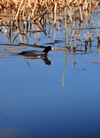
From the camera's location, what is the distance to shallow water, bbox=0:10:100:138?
233 centimetres

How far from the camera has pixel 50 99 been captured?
296cm

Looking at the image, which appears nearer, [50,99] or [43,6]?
[50,99]

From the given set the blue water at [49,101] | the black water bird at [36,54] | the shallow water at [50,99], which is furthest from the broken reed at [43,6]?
the blue water at [49,101]

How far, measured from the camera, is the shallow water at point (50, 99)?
233 centimetres

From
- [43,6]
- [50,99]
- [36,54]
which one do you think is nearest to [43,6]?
[43,6]

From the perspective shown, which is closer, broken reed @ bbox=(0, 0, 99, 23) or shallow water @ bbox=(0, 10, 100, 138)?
shallow water @ bbox=(0, 10, 100, 138)

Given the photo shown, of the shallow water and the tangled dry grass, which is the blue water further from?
the tangled dry grass

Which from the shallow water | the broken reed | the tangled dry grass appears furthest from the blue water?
the tangled dry grass

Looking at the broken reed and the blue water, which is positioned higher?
the broken reed

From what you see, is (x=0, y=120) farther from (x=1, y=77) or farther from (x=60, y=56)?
(x=60, y=56)

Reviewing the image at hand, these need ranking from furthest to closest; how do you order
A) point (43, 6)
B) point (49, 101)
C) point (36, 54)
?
point (43, 6)
point (36, 54)
point (49, 101)

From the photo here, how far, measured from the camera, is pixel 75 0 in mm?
13320

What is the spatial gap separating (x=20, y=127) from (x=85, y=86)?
1282mm

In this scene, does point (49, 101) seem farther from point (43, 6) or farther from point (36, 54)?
point (43, 6)
